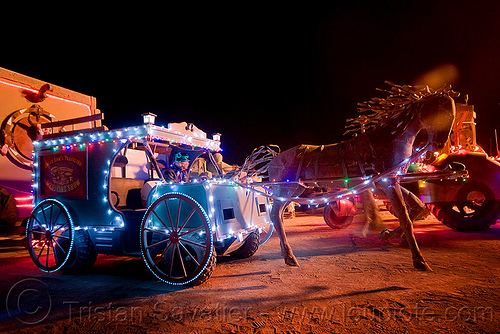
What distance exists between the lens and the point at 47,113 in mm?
9703

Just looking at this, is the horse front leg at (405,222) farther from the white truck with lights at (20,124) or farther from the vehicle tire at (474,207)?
the white truck with lights at (20,124)

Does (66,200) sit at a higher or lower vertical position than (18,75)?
lower

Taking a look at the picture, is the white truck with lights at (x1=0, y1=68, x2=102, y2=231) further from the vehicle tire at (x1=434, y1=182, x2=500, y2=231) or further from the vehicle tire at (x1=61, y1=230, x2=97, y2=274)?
the vehicle tire at (x1=434, y1=182, x2=500, y2=231)

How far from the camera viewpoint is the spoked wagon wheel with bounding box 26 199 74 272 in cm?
484

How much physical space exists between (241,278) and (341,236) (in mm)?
4074

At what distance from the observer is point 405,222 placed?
400 cm

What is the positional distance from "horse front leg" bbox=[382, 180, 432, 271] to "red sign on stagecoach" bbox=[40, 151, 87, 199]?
488cm

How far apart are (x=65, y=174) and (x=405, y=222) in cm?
561

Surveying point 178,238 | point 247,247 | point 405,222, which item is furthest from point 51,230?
point 405,222

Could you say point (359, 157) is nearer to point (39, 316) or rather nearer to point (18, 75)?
point (39, 316)

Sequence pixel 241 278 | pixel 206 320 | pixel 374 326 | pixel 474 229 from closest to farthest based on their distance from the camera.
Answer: pixel 374 326
pixel 206 320
pixel 241 278
pixel 474 229

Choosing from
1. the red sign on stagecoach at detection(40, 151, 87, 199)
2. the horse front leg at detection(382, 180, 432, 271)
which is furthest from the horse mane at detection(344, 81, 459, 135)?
the red sign on stagecoach at detection(40, 151, 87, 199)

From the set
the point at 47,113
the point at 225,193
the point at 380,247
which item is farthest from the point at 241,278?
the point at 47,113

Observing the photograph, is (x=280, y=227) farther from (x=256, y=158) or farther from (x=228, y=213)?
(x=256, y=158)
